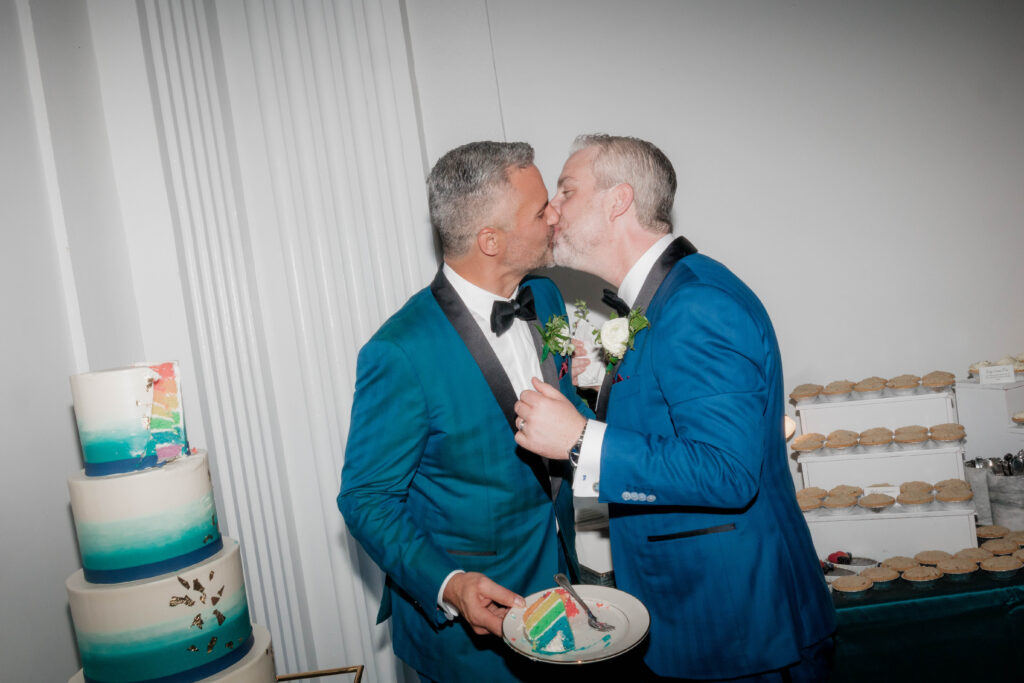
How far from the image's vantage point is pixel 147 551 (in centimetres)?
155

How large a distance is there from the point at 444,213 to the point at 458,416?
0.67 m

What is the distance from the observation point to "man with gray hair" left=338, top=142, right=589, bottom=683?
6.07ft

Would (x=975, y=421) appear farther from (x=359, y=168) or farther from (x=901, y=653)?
(x=359, y=168)

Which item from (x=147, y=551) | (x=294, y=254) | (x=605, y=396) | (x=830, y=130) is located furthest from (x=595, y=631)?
(x=830, y=130)

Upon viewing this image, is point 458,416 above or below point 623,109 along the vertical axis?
below

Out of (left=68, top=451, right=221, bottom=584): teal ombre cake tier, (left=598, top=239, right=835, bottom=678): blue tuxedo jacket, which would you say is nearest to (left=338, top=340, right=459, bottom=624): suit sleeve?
(left=68, top=451, right=221, bottom=584): teal ombre cake tier

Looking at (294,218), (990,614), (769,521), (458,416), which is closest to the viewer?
(769,521)

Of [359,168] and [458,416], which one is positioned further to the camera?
[359,168]

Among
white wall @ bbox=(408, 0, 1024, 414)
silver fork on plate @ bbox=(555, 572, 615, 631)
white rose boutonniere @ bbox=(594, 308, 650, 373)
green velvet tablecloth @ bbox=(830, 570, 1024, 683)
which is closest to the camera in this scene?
silver fork on plate @ bbox=(555, 572, 615, 631)

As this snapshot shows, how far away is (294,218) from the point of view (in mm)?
2867

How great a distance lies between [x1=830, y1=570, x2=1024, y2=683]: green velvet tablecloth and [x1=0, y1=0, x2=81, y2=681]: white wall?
269cm

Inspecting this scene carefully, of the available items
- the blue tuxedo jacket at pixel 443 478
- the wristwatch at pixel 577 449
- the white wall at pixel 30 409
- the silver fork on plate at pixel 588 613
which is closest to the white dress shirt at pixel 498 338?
the blue tuxedo jacket at pixel 443 478

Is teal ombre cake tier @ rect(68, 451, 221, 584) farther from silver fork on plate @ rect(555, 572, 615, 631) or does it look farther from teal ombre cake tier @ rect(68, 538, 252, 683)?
silver fork on plate @ rect(555, 572, 615, 631)

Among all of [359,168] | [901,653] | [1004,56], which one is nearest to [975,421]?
[901,653]
